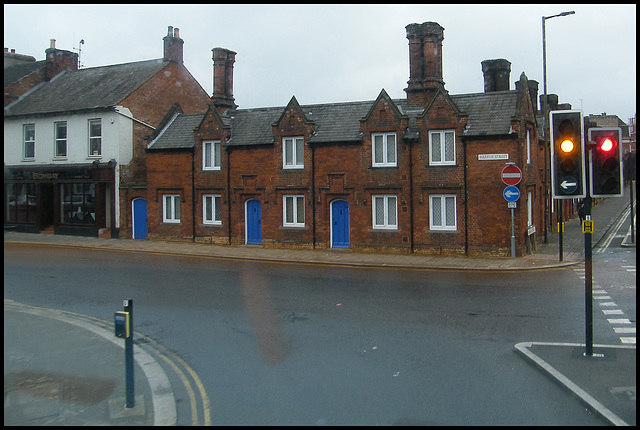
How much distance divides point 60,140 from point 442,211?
72.7 ft

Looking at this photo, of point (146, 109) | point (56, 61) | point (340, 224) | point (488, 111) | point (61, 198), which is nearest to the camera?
point (488, 111)

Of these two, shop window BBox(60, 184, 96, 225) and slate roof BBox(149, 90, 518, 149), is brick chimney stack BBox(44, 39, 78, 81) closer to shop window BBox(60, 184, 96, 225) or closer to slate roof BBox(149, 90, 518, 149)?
shop window BBox(60, 184, 96, 225)

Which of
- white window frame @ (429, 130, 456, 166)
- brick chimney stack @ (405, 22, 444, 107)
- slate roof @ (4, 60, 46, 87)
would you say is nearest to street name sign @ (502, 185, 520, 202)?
white window frame @ (429, 130, 456, 166)

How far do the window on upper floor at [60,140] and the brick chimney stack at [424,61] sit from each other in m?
19.7

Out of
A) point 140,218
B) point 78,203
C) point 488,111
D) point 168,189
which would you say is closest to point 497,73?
point 488,111

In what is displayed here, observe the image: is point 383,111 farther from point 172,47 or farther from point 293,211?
point 172,47

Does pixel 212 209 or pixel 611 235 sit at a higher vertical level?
pixel 212 209

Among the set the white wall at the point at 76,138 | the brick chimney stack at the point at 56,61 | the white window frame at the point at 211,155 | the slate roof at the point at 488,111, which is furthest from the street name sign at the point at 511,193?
the brick chimney stack at the point at 56,61

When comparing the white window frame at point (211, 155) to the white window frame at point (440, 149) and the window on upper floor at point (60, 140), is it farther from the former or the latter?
the white window frame at point (440, 149)

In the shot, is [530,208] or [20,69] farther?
[20,69]

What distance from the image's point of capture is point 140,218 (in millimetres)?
30281

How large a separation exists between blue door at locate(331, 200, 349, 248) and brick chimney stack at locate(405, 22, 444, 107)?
5.63 meters

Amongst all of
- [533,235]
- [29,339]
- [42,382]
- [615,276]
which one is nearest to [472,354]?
[42,382]

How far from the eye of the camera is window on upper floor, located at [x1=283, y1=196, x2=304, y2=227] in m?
26.0
